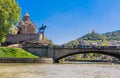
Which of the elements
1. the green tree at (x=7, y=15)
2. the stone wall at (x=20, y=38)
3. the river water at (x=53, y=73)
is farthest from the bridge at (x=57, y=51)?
the river water at (x=53, y=73)

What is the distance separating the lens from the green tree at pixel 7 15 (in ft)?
256

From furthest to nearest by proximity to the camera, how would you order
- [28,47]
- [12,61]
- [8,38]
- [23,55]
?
[8,38], [28,47], [23,55], [12,61]

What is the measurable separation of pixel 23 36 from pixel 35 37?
170 inches

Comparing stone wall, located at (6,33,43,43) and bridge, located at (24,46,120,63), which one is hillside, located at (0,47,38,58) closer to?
bridge, located at (24,46,120,63)

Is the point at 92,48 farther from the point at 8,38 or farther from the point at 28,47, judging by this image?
the point at 8,38

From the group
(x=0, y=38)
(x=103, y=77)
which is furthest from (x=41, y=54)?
(x=103, y=77)

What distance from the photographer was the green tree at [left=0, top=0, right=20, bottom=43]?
256 ft

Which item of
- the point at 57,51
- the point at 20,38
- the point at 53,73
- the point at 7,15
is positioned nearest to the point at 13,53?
the point at 7,15

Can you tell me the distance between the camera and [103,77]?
3762cm

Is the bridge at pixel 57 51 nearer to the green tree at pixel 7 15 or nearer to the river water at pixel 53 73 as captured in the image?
Answer: the green tree at pixel 7 15

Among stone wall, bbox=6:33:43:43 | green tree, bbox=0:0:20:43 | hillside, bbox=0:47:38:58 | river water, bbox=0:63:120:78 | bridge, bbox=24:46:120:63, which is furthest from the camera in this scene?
stone wall, bbox=6:33:43:43

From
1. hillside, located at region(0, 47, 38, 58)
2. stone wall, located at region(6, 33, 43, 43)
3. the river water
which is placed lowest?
the river water

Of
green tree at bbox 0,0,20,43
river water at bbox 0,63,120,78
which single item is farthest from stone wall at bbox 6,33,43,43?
river water at bbox 0,63,120,78

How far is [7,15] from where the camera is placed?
78688 mm
